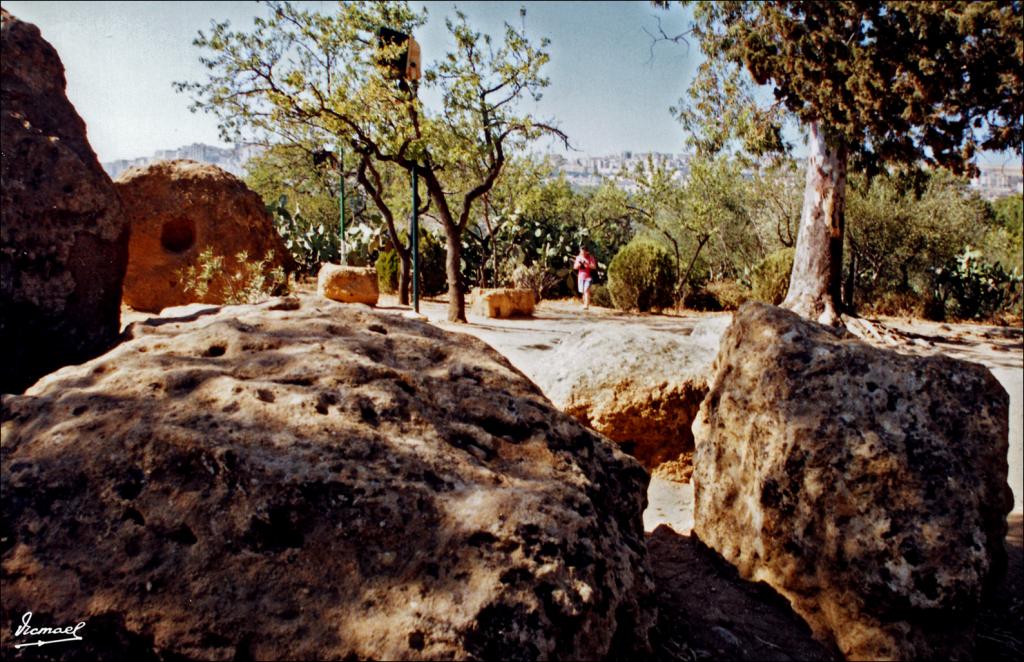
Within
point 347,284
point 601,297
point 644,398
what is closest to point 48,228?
point 644,398

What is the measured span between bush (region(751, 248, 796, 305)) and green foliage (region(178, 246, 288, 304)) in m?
10.8

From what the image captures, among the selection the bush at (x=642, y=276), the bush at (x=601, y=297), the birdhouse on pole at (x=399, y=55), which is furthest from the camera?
the bush at (x=601, y=297)

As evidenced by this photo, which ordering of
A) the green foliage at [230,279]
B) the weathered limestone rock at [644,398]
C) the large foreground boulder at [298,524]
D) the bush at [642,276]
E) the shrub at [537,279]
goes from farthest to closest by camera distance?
the shrub at [537,279]
the bush at [642,276]
the green foliage at [230,279]
the weathered limestone rock at [644,398]
the large foreground boulder at [298,524]

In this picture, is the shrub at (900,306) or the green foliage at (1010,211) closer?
the shrub at (900,306)

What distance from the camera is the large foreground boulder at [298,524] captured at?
148cm

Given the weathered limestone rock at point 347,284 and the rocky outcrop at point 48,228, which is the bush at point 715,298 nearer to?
the weathered limestone rock at point 347,284

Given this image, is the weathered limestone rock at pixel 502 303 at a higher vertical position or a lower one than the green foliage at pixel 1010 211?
lower

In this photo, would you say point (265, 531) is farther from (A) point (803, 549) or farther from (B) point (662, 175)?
(B) point (662, 175)

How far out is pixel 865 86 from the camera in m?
9.83

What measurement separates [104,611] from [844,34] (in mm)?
11845

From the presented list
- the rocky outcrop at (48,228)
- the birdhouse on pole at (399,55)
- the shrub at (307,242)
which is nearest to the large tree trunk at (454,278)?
the birdhouse on pole at (399,55)

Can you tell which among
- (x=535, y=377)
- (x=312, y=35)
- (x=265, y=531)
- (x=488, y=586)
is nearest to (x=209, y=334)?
(x=265, y=531)

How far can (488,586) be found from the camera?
1572 millimetres

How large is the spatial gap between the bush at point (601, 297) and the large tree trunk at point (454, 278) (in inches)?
267
